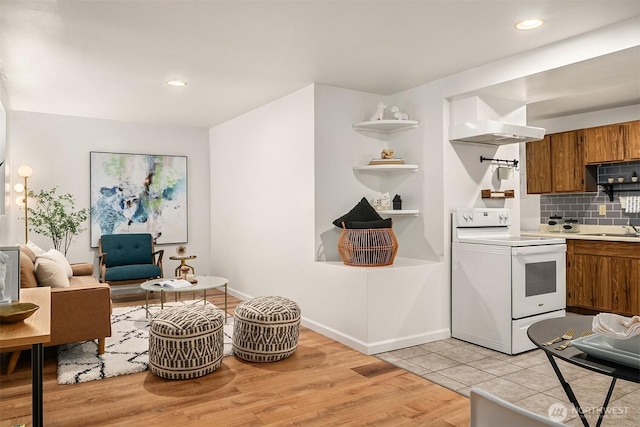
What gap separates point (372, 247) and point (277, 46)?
1815mm

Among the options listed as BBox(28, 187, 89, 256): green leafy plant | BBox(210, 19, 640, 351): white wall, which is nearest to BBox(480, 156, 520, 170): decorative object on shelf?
BBox(210, 19, 640, 351): white wall

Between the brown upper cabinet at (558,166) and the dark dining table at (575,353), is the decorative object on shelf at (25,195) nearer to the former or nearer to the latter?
the dark dining table at (575,353)

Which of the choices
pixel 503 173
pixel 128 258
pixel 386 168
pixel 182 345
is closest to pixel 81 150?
pixel 128 258

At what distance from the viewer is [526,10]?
2.73m

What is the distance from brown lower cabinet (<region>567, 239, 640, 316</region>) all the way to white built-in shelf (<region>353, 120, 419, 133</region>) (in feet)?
7.95

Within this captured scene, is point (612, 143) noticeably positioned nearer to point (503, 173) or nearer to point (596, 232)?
point (596, 232)

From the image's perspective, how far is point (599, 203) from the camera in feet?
17.9

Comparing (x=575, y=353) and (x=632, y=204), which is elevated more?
(x=632, y=204)

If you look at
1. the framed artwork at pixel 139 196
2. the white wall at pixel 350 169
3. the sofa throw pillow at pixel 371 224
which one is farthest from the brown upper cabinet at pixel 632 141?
the framed artwork at pixel 139 196

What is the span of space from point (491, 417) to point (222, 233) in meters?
5.73

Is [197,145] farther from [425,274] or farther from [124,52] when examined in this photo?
[425,274]

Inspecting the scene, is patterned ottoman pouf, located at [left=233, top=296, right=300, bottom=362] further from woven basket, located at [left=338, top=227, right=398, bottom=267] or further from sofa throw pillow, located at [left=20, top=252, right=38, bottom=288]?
sofa throw pillow, located at [left=20, top=252, right=38, bottom=288]

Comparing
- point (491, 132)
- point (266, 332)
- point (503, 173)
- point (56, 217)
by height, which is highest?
point (491, 132)

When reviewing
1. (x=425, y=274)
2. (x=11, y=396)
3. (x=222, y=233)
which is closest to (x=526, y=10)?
(x=425, y=274)
